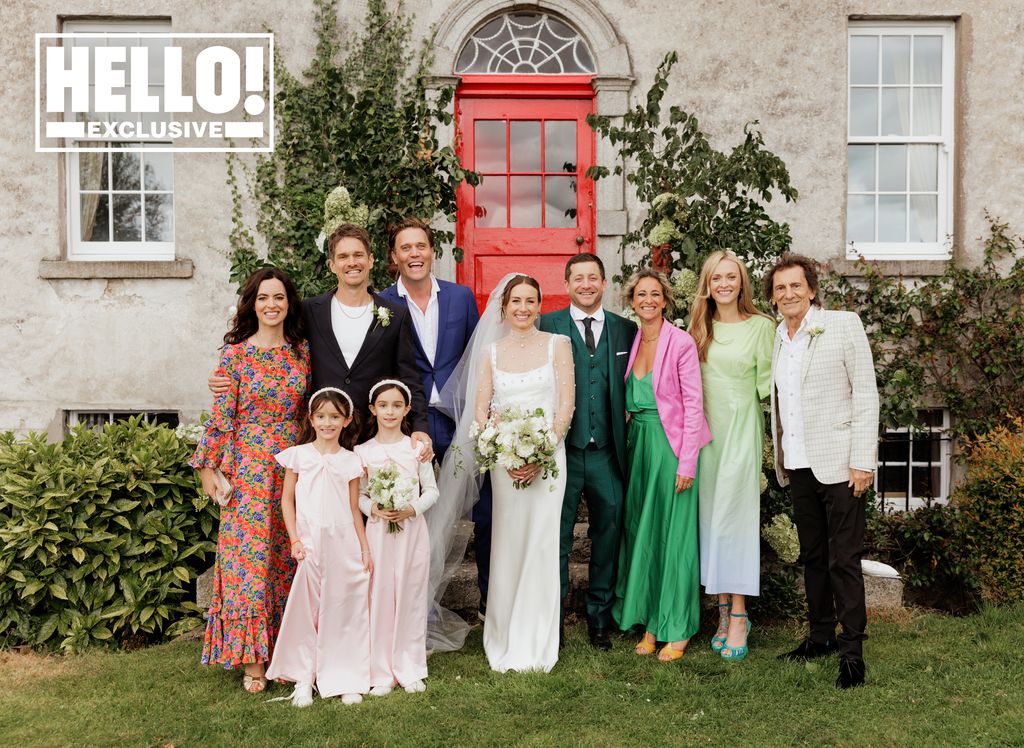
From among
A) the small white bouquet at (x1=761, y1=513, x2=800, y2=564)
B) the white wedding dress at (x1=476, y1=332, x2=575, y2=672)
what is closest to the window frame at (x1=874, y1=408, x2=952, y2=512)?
the small white bouquet at (x1=761, y1=513, x2=800, y2=564)

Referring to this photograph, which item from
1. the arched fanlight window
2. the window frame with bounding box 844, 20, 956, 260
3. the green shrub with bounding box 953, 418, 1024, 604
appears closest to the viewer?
the green shrub with bounding box 953, 418, 1024, 604

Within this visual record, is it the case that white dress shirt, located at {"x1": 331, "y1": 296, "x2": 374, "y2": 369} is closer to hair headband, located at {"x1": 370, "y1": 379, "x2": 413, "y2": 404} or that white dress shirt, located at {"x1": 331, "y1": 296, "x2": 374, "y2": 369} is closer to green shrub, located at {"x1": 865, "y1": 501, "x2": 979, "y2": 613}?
hair headband, located at {"x1": 370, "y1": 379, "x2": 413, "y2": 404}

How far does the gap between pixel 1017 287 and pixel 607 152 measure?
3.73 metres

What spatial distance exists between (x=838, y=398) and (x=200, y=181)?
574cm

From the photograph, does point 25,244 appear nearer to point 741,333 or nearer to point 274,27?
point 274,27

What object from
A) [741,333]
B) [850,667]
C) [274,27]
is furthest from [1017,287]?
[274,27]

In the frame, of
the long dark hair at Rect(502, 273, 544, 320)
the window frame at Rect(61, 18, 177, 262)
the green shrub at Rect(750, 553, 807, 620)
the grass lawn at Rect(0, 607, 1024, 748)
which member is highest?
the window frame at Rect(61, 18, 177, 262)

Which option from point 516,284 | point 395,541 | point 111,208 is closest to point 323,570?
point 395,541

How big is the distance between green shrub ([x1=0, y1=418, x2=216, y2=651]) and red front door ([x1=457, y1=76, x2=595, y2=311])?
3.24 meters

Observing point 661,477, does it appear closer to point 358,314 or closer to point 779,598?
point 779,598

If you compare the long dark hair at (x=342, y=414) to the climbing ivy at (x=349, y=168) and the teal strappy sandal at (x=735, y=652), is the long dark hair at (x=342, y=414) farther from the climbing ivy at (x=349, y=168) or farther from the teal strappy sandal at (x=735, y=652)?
the teal strappy sandal at (x=735, y=652)

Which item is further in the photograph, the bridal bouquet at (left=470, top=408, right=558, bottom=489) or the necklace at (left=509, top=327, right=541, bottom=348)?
the necklace at (left=509, top=327, right=541, bottom=348)

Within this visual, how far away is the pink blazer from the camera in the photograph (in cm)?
455

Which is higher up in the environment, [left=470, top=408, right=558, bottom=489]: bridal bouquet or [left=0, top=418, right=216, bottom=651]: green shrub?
[left=470, top=408, right=558, bottom=489]: bridal bouquet
